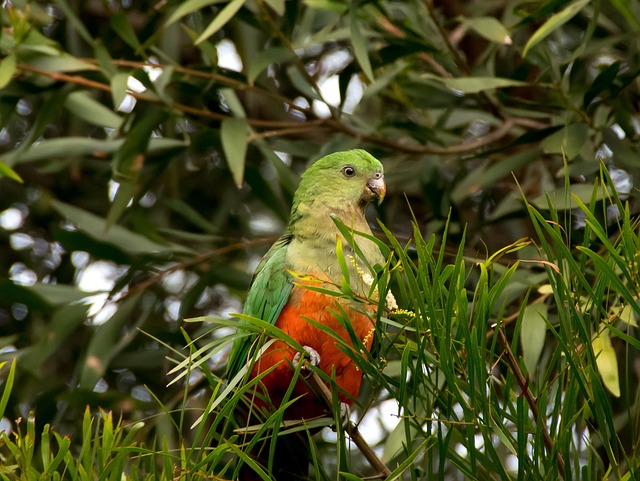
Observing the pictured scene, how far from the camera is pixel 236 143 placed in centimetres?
281

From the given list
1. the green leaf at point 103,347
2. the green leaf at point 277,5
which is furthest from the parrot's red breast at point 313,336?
the green leaf at point 277,5

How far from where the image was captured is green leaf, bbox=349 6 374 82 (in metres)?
2.71

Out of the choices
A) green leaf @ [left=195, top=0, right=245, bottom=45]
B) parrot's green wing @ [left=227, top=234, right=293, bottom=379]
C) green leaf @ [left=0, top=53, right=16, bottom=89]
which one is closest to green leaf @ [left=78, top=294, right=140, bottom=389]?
parrot's green wing @ [left=227, top=234, right=293, bottom=379]

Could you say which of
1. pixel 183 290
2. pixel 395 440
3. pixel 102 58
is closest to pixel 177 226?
pixel 183 290

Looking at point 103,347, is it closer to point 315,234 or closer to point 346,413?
point 315,234

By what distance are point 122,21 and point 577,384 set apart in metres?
2.03

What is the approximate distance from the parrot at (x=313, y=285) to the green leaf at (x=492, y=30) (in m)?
0.55

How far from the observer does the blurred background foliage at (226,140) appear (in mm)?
2779

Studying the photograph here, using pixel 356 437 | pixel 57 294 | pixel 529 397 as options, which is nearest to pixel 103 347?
pixel 57 294

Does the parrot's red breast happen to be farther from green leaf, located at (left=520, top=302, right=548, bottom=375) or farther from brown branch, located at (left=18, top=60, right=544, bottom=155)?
brown branch, located at (left=18, top=60, right=544, bottom=155)

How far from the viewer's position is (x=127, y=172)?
2879 mm

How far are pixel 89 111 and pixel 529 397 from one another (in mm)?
2051

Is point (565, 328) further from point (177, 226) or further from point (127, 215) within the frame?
point (177, 226)

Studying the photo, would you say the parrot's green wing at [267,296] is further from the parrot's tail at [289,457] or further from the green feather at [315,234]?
the parrot's tail at [289,457]
